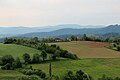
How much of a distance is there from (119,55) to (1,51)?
113ft

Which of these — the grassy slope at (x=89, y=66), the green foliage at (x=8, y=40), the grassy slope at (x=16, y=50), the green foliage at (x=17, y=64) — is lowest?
the grassy slope at (x=89, y=66)

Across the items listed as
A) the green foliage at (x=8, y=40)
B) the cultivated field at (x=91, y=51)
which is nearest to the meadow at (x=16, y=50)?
the cultivated field at (x=91, y=51)

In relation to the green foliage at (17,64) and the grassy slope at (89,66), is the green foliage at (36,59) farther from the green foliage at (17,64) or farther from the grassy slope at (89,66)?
the green foliage at (17,64)

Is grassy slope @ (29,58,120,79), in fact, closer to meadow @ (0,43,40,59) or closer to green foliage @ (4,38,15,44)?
meadow @ (0,43,40,59)

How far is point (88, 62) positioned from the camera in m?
79.1

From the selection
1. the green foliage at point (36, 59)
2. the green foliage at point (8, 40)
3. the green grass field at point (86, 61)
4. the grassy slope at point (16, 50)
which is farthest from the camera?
the green foliage at point (8, 40)

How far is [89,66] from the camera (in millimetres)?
74125

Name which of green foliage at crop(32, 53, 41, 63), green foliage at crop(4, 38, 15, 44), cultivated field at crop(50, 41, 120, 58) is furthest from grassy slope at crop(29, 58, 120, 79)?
green foliage at crop(4, 38, 15, 44)

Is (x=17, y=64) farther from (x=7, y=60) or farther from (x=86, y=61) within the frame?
(x=86, y=61)

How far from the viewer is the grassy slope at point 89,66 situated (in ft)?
219

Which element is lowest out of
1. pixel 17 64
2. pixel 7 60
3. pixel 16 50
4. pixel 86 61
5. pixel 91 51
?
pixel 86 61

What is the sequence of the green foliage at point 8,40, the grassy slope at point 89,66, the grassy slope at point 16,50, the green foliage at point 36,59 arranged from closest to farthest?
the grassy slope at point 89,66 → the green foliage at point 36,59 → the grassy slope at point 16,50 → the green foliage at point 8,40

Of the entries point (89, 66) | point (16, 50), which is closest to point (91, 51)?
point (89, 66)

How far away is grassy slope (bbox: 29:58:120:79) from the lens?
219ft
